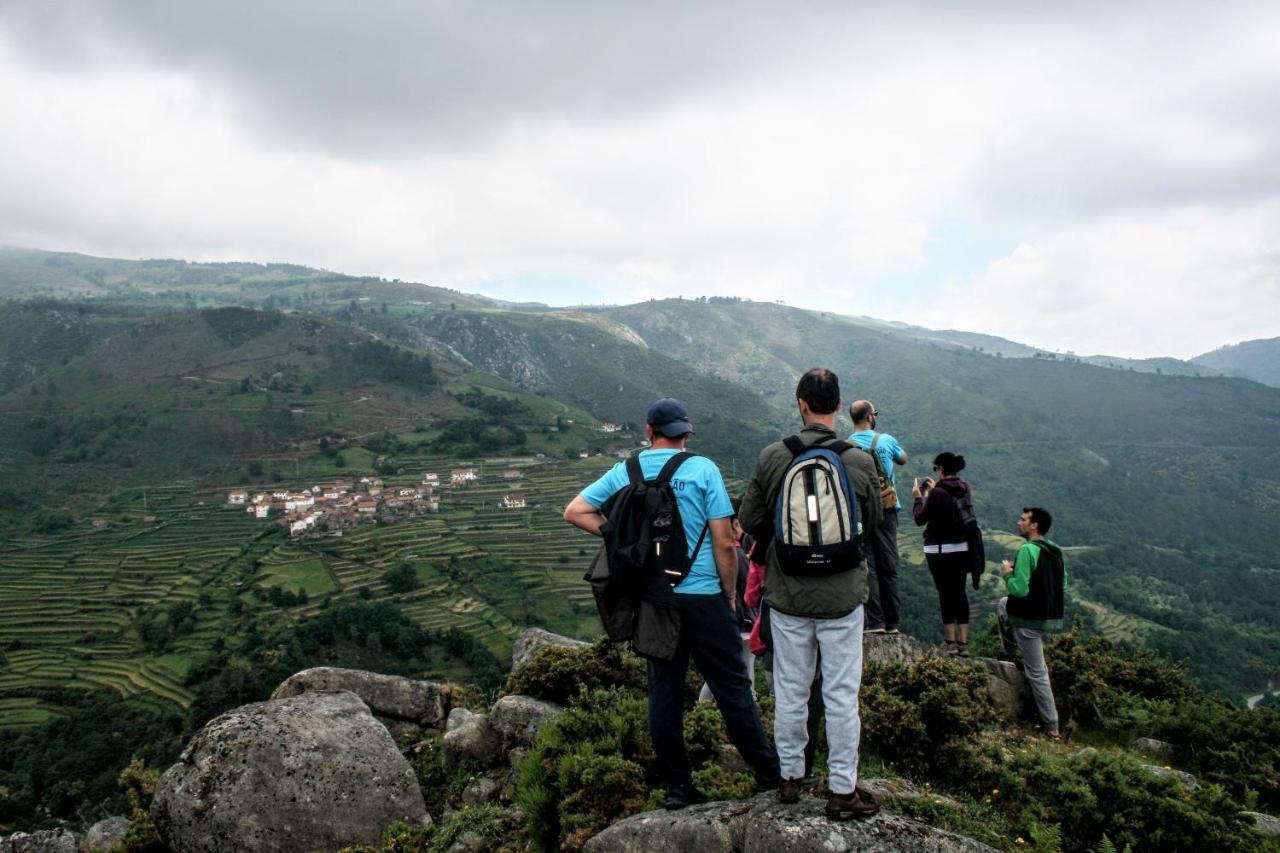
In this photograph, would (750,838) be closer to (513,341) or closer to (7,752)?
(7,752)

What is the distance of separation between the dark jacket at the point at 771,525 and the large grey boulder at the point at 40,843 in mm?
6743

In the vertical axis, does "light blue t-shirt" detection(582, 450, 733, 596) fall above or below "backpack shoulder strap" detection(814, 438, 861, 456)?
below

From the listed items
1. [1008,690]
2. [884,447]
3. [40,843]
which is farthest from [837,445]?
[40,843]

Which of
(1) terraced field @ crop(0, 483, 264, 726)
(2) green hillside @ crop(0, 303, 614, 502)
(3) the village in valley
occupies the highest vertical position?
(2) green hillside @ crop(0, 303, 614, 502)

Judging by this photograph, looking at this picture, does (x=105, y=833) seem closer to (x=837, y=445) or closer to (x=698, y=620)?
(x=698, y=620)

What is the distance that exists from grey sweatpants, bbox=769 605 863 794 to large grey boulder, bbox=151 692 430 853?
11.7 ft

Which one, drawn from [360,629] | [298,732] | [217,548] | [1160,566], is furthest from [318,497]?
[1160,566]

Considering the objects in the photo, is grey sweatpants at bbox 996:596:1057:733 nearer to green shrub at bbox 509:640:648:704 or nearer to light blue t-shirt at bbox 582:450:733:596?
green shrub at bbox 509:640:648:704

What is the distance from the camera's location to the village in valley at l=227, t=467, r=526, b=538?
212ft

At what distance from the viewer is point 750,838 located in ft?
10.5

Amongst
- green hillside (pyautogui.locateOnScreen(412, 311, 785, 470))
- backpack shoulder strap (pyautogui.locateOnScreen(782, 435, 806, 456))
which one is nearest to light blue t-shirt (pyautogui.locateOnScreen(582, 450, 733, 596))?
backpack shoulder strap (pyautogui.locateOnScreen(782, 435, 806, 456))

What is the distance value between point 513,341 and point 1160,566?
162105mm

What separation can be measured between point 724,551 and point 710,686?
0.80 meters

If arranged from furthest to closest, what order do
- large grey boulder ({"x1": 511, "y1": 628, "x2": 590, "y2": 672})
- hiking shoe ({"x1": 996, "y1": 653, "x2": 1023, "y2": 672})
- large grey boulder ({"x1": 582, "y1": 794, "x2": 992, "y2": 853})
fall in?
large grey boulder ({"x1": 511, "y1": 628, "x2": 590, "y2": 672})
hiking shoe ({"x1": 996, "y1": 653, "x2": 1023, "y2": 672})
large grey boulder ({"x1": 582, "y1": 794, "x2": 992, "y2": 853})
